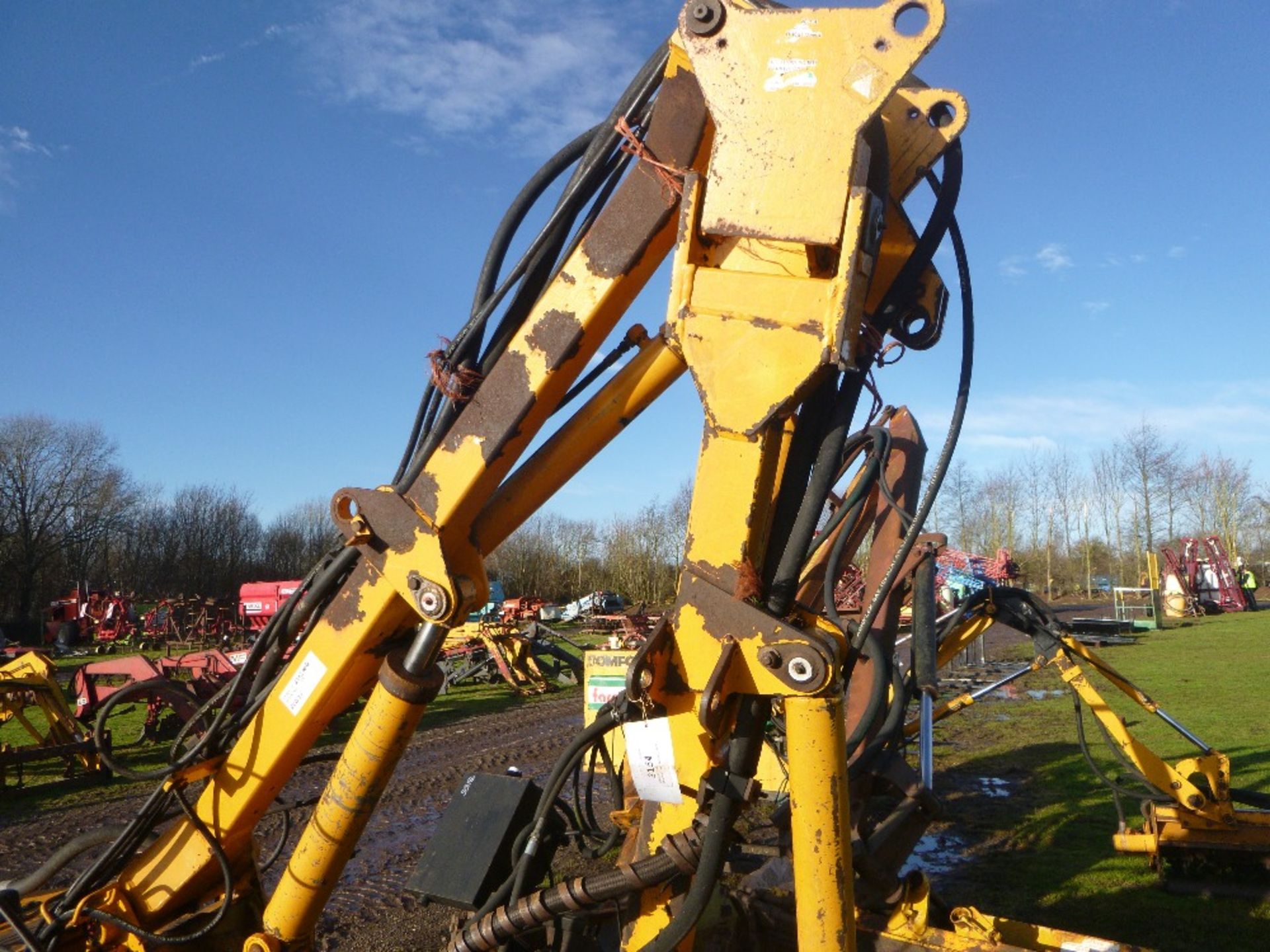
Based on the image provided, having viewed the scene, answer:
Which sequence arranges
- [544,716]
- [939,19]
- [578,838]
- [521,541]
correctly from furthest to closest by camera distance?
1. [521,541]
2. [544,716]
3. [578,838]
4. [939,19]

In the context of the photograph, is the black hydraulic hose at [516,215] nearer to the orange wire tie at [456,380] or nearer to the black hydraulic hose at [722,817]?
the orange wire tie at [456,380]

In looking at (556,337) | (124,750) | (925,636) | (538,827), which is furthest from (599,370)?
(124,750)

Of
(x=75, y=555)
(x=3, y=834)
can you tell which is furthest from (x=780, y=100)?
(x=75, y=555)

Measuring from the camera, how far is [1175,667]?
1950 cm

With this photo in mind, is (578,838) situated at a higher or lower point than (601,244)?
lower

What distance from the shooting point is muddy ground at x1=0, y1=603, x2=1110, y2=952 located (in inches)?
229

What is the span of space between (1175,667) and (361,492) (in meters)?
20.8

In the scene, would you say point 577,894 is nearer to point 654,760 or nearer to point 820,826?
point 654,760

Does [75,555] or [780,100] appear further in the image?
[75,555]

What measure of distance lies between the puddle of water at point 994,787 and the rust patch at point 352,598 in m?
8.13

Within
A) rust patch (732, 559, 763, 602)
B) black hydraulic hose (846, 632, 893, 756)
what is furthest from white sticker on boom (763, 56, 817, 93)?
black hydraulic hose (846, 632, 893, 756)

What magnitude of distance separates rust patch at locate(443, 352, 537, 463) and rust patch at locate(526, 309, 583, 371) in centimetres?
7

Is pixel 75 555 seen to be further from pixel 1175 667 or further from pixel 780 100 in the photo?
pixel 780 100

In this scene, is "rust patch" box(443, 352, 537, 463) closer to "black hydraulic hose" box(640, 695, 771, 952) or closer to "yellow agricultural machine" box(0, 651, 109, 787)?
"black hydraulic hose" box(640, 695, 771, 952)
